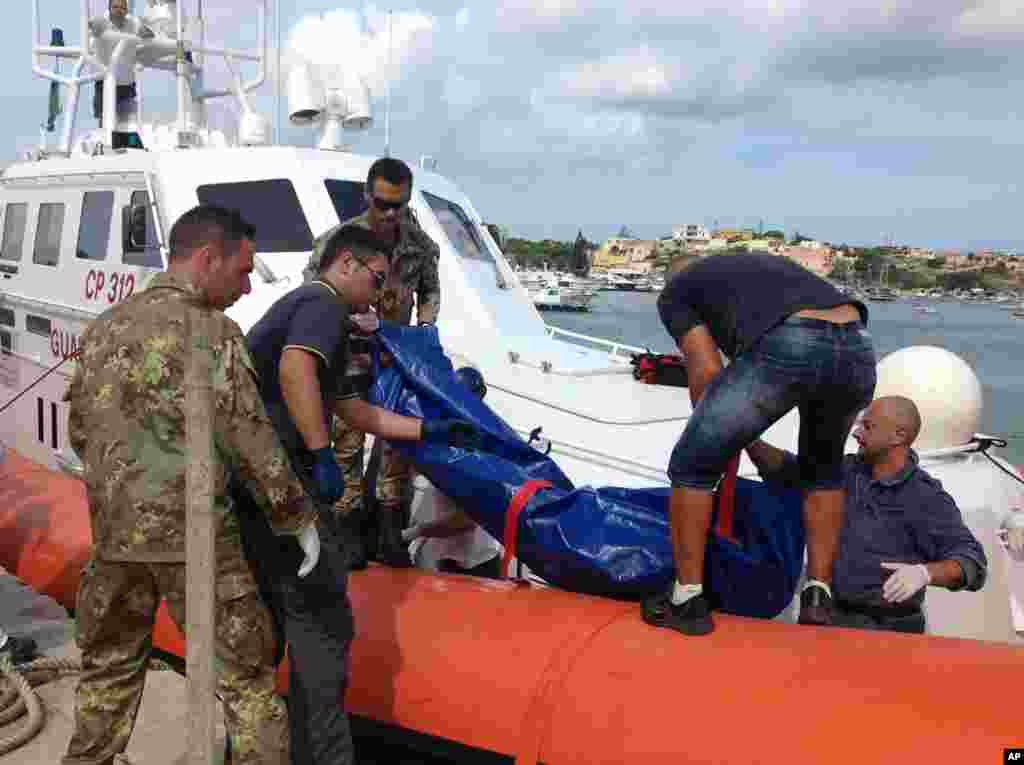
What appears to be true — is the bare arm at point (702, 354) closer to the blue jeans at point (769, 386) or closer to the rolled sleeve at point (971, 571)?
the blue jeans at point (769, 386)

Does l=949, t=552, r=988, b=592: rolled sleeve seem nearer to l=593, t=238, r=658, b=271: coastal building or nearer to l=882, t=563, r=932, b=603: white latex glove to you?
l=882, t=563, r=932, b=603: white latex glove

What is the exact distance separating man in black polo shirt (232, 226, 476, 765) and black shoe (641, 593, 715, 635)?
0.90 metres

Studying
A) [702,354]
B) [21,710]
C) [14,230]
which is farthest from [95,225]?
[702,354]

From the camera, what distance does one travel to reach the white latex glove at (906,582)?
9.62ft

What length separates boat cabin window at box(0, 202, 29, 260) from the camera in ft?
23.2

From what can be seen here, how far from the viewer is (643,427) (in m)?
4.37

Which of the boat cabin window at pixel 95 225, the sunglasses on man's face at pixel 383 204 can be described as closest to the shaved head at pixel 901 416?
the sunglasses on man's face at pixel 383 204

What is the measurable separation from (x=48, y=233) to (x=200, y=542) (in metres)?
5.52

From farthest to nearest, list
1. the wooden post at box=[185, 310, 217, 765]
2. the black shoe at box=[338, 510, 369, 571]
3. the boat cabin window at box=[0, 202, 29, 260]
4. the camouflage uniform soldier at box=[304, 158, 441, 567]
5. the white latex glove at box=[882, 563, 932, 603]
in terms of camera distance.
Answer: the boat cabin window at box=[0, 202, 29, 260], the camouflage uniform soldier at box=[304, 158, 441, 567], the black shoe at box=[338, 510, 369, 571], the white latex glove at box=[882, 563, 932, 603], the wooden post at box=[185, 310, 217, 765]

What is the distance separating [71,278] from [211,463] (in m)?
4.94

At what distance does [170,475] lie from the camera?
2463 mm

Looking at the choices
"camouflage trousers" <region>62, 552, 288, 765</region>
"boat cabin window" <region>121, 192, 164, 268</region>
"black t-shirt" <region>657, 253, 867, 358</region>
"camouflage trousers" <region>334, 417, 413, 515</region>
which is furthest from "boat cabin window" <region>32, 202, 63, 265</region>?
"black t-shirt" <region>657, 253, 867, 358</region>

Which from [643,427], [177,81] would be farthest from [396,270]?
[177,81]

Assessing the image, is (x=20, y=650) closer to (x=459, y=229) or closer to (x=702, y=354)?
(x=702, y=354)
